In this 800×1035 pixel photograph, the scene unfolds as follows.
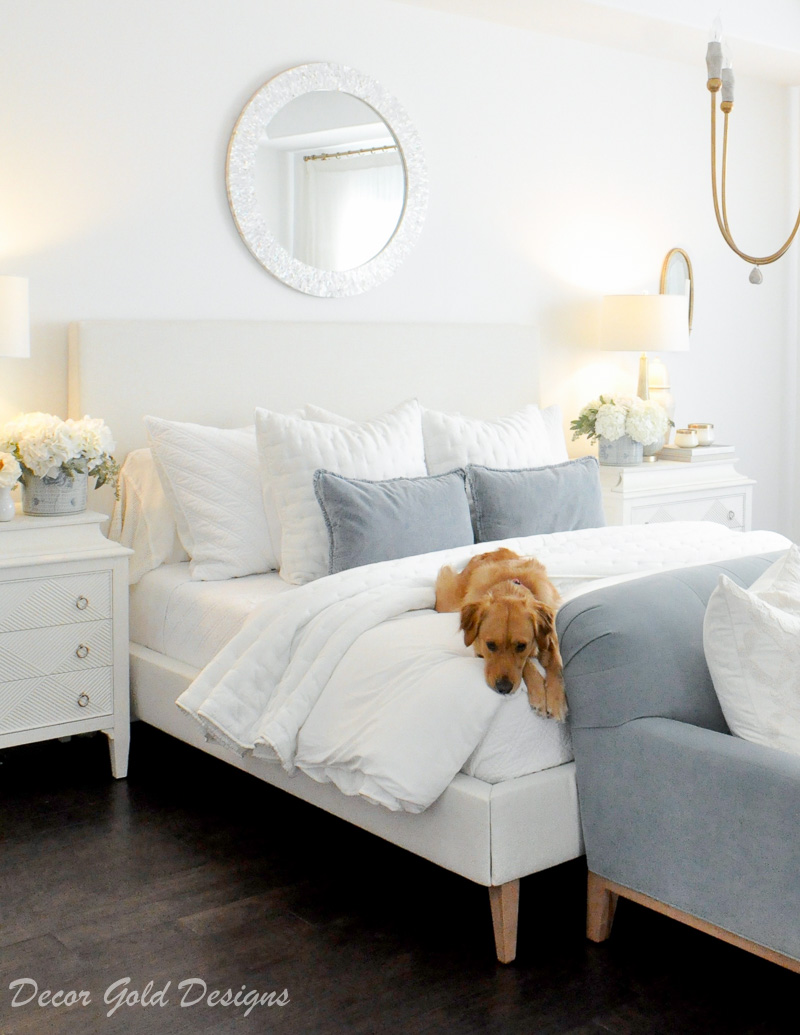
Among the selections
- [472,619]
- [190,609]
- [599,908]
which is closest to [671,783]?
[599,908]

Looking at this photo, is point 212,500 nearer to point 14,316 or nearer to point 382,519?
point 382,519

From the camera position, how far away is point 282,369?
3771 mm

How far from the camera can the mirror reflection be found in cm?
378

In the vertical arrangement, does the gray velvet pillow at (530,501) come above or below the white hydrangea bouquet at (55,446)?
below

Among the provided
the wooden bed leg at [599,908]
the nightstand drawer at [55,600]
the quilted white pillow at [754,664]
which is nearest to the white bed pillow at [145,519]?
the nightstand drawer at [55,600]

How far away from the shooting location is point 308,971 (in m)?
2.15

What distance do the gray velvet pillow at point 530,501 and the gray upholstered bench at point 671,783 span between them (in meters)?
0.98

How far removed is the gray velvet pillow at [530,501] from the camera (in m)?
3.31

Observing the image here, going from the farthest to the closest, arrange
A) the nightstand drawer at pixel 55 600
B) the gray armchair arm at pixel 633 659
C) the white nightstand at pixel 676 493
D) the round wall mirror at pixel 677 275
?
the round wall mirror at pixel 677 275 → the white nightstand at pixel 676 493 → the nightstand drawer at pixel 55 600 → the gray armchair arm at pixel 633 659

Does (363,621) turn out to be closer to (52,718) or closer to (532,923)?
(532,923)

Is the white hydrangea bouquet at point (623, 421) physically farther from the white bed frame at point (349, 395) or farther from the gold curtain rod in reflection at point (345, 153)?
the gold curtain rod in reflection at point (345, 153)

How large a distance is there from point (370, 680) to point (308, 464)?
0.98 meters

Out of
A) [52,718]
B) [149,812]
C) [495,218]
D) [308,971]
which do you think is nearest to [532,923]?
[308,971]

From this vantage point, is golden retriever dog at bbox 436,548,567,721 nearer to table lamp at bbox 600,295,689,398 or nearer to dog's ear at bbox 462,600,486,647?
dog's ear at bbox 462,600,486,647
